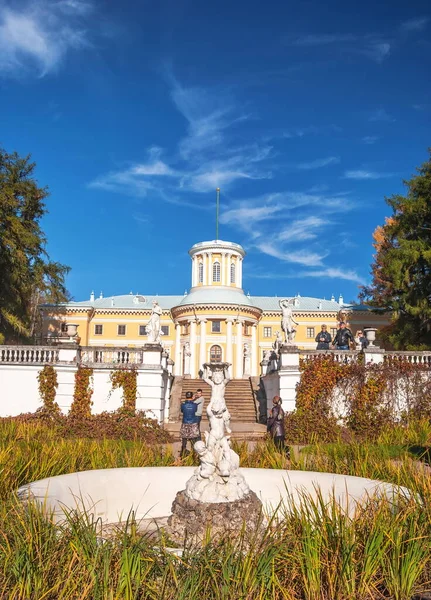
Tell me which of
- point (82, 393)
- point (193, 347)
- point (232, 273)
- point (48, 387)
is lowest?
point (82, 393)

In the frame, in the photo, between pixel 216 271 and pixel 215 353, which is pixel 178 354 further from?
pixel 216 271

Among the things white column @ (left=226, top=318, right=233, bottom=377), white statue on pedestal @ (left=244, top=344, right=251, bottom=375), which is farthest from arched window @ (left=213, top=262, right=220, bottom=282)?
white statue on pedestal @ (left=244, top=344, right=251, bottom=375)

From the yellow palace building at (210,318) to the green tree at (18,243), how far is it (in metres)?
18.9

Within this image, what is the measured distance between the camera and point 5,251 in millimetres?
25609

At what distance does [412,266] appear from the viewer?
27.8 metres

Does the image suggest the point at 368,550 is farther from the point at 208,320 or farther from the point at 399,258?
the point at 208,320

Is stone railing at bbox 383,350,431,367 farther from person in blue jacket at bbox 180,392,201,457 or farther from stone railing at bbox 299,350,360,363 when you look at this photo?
person in blue jacket at bbox 180,392,201,457

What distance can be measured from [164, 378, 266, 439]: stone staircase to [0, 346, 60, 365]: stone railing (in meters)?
4.99

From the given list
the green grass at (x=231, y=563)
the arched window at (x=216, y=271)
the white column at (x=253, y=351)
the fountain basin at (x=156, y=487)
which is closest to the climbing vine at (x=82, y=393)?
the fountain basin at (x=156, y=487)

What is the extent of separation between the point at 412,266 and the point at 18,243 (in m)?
20.7

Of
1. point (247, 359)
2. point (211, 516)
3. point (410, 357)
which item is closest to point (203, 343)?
point (247, 359)

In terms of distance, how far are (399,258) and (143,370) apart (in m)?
15.5

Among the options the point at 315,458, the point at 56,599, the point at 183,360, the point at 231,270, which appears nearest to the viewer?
the point at 56,599

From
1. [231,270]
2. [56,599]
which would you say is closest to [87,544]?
[56,599]
